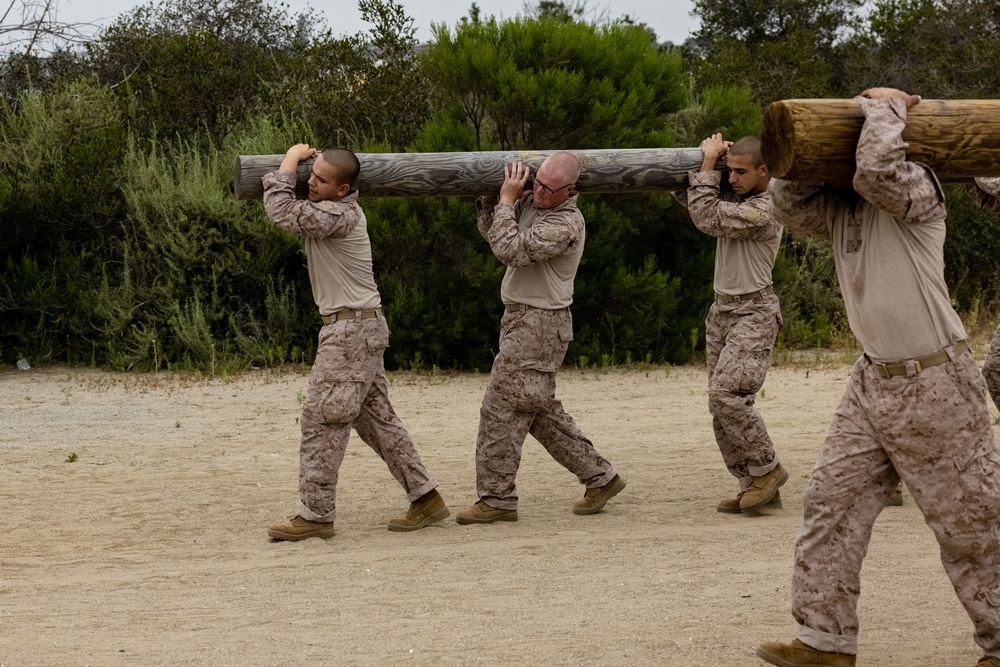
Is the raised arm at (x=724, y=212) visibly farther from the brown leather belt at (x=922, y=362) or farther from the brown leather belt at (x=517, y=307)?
the brown leather belt at (x=922, y=362)

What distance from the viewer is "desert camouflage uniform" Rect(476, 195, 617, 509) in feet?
22.3

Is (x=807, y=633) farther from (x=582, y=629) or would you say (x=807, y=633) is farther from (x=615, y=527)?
(x=615, y=527)

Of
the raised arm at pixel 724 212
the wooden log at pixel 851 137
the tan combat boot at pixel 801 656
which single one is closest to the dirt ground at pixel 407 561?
the tan combat boot at pixel 801 656

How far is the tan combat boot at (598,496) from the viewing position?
285 inches

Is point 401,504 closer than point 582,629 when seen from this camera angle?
No

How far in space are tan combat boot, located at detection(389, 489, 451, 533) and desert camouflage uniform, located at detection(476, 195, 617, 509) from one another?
25 cm

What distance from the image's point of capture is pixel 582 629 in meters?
5.09

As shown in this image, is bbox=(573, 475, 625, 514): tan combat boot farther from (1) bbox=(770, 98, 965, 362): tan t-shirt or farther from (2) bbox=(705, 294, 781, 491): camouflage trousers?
(1) bbox=(770, 98, 965, 362): tan t-shirt

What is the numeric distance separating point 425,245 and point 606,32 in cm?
294

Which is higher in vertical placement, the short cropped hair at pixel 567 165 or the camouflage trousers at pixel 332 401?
the short cropped hair at pixel 567 165

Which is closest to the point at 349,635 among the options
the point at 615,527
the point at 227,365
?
the point at 615,527

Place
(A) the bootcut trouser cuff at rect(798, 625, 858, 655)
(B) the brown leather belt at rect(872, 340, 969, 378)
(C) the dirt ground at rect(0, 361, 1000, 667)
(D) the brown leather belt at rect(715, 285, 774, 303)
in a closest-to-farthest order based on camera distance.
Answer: (B) the brown leather belt at rect(872, 340, 969, 378) → (A) the bootcut trouser cuff at rect(798, 625, 858, 655) → (C) the dirt ground at rect(0, 361, 1000, 667) → (D) the brown leather belt at rect(715, 285, 774, 303)

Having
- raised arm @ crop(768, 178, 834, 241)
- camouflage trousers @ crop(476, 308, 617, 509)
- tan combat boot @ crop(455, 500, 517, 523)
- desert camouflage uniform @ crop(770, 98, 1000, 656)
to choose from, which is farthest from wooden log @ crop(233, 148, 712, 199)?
desert camouflage uniform @ crop(770, 98, 1000, 656)

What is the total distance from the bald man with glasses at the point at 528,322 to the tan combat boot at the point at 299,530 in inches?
30.5
